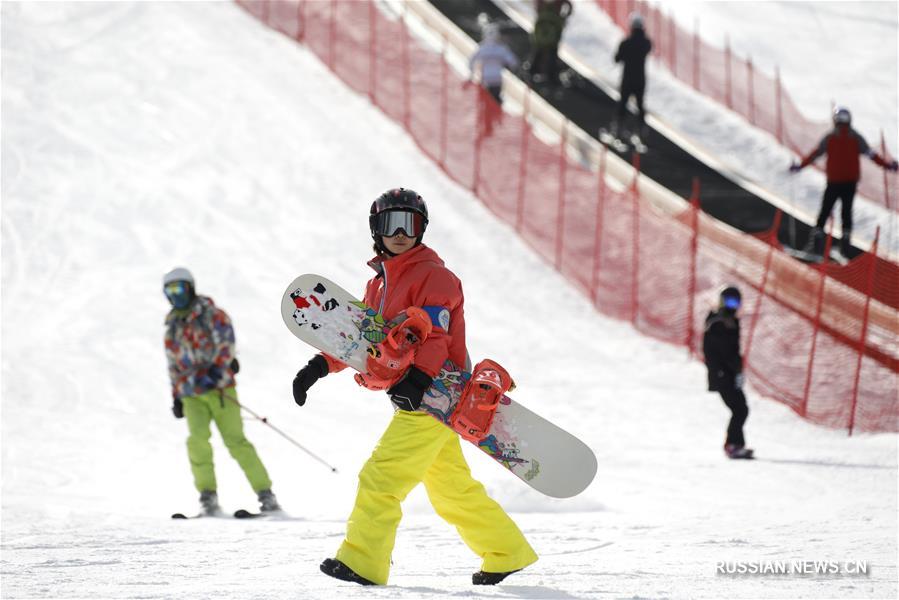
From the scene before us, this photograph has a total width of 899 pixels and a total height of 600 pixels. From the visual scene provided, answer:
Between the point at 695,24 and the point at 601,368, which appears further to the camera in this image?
the point at 695,24

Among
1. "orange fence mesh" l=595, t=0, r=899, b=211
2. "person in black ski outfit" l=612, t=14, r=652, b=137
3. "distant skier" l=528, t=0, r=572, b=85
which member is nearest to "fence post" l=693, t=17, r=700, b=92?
"orange fence mesh" l=595, t=0, r=899, b=211

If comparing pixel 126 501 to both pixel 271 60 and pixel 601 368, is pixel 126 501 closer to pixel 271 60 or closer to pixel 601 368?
pixel 601 368

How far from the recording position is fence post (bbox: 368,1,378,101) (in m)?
20.5

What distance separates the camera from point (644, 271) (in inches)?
599

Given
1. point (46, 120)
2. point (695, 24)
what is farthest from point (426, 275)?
point (695, 24)

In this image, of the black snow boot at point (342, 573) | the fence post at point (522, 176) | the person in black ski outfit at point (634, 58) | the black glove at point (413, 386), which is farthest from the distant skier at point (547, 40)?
the black snow boot at point (342, 573)

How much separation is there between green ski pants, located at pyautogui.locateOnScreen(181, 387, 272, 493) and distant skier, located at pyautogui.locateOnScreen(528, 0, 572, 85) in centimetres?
1374

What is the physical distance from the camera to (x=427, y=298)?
5520 millimetres

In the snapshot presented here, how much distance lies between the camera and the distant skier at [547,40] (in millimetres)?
21328

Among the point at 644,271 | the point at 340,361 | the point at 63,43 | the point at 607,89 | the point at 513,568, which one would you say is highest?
the point at 607,89

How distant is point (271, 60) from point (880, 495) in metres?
15.2

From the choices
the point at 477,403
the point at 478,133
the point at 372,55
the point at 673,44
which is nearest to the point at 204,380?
the point at 477,403

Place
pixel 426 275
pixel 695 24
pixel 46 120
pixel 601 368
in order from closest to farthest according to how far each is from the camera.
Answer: pixel 426 275 < pixel 601 368 < pixel 46 120 < pixel 695 24

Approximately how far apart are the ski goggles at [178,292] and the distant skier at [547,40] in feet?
44.8
